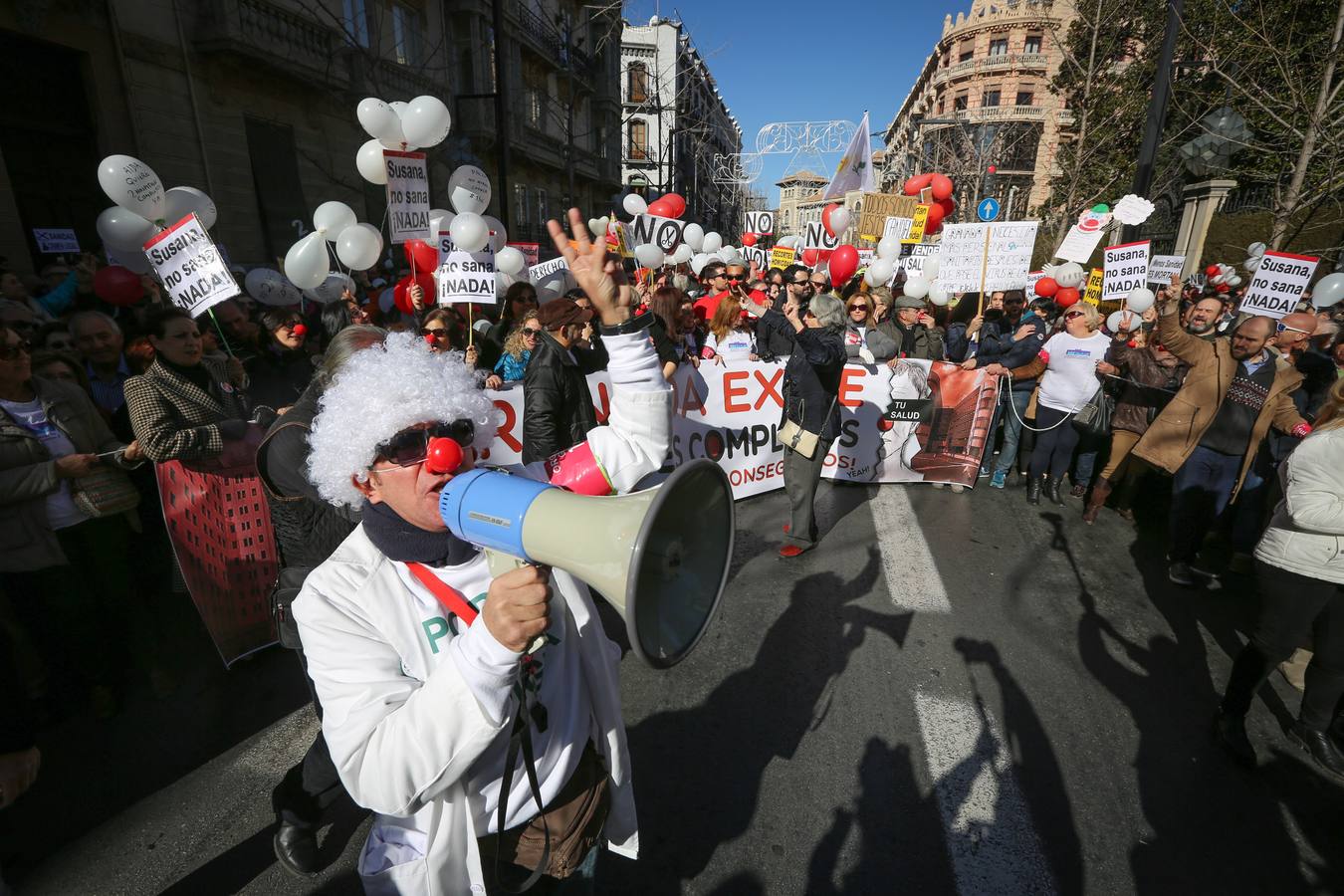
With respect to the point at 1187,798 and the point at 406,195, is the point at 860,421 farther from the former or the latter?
the point at 406,195

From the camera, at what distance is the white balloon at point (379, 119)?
4.93 metres

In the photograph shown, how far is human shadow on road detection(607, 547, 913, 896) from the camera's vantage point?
7.47ft

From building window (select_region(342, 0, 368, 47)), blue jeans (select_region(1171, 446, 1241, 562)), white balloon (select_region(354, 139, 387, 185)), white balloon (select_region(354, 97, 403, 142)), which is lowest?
blue jeans (select_region(1171, 446, 1241, 562))

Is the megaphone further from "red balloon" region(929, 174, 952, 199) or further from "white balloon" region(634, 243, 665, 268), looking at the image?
"red balloon" region(929, 174, 952, 199)

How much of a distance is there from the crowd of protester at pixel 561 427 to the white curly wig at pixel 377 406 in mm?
247

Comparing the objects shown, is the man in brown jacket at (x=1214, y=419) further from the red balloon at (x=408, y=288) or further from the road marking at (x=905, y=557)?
the red balloon at (x=408, y=288)

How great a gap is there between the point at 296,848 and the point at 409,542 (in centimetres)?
164

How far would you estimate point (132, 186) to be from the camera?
4.16 metres

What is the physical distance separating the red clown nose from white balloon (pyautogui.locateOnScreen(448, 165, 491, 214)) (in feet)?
16.9

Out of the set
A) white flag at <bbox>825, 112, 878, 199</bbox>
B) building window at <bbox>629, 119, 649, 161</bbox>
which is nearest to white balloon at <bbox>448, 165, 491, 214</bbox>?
white flag at <bbox>825, 112, 878, 199</bbox>

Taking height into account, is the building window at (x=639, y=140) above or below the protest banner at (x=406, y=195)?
above

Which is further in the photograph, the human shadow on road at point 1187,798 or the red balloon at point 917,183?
the red balloon at point 917,183

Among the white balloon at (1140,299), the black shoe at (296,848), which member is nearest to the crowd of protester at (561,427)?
the black shoe at (296,848)

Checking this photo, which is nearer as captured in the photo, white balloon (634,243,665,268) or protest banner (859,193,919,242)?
white balloon (634,243,665,268)
